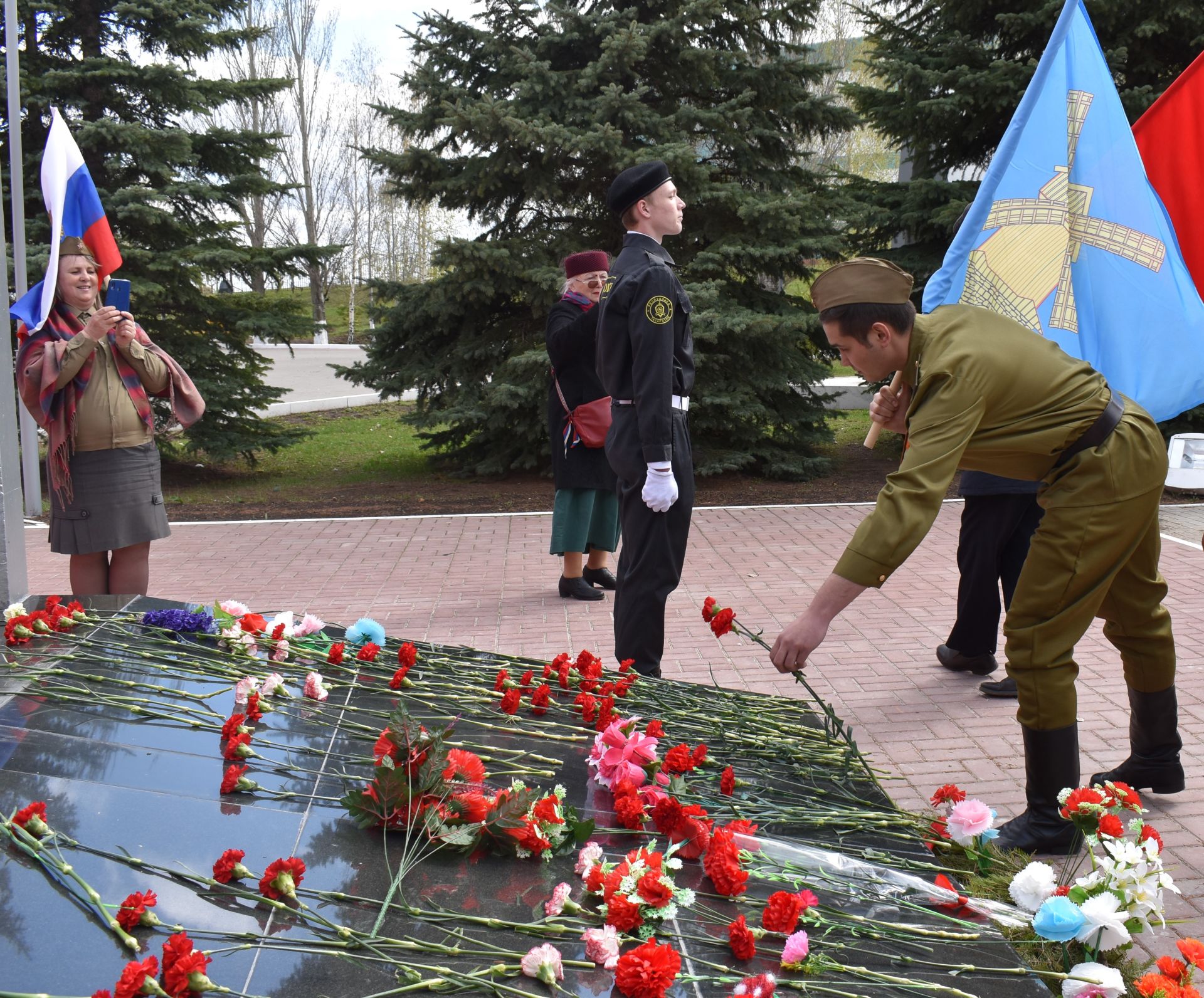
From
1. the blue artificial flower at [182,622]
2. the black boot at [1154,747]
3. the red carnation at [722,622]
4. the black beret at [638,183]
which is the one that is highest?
the black beret at [638,183]

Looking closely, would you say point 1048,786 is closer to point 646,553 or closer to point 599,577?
point 646,553

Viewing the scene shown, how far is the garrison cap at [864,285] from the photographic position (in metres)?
2.91

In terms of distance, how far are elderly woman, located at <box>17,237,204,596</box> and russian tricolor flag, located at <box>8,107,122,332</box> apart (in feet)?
0.21

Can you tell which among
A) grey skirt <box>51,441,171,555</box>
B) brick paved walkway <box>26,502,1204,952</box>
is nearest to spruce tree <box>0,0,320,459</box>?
brick paved walkway <box>26,502,1204,952</box>

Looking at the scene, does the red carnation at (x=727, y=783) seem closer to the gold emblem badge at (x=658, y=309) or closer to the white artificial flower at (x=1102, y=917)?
the white artificial flower at (x=1102, y=917)

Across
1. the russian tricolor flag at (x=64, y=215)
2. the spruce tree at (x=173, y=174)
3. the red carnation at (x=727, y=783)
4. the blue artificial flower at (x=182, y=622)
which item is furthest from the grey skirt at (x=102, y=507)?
the spruce tree at (x=173, y=174)

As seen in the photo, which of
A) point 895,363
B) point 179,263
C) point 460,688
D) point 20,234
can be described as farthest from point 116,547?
point 179,263

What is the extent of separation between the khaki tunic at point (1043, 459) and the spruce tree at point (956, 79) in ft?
27.0

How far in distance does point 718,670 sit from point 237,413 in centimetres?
882

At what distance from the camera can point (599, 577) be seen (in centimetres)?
705

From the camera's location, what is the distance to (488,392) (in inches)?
446

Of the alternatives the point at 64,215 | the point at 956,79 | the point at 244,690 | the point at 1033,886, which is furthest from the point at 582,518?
the point at 956,79

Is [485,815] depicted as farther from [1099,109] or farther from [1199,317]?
[1099,109]

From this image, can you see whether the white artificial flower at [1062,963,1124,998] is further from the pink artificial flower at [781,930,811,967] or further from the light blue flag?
the light blue flag
